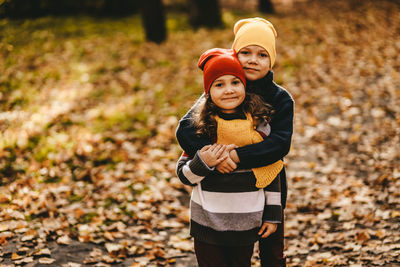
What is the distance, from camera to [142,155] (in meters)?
5.96

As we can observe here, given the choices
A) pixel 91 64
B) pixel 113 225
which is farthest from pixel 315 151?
pixel 91 64

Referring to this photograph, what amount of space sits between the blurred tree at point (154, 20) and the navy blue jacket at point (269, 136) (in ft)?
28.0

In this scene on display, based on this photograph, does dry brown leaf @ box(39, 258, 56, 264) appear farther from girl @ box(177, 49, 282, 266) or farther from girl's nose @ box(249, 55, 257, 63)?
girl's nose @ box(249, 55, 257, 63)

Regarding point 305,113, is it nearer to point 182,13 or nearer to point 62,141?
point 62,141

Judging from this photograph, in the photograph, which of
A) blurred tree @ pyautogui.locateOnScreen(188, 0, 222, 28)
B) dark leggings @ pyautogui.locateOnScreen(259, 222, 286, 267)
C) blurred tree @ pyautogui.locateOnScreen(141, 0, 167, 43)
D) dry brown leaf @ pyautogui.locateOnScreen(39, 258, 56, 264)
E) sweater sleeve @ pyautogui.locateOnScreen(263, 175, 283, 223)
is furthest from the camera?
blurred tree @ pyautogui.locateOnScreen(188, 0, 222, 28)

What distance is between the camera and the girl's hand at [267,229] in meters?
2.44

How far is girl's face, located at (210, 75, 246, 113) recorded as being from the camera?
2.32 meters

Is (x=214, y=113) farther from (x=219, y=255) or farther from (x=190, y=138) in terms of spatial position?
(x=219, y=255)

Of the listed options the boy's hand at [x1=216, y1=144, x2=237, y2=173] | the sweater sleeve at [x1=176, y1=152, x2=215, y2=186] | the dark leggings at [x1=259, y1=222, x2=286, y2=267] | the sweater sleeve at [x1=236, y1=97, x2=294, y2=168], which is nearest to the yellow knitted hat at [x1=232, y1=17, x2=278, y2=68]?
the sweater sleeve at [x1=236, y1=97, x2=294, y2=168]

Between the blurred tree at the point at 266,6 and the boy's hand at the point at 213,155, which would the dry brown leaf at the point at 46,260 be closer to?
the boy's hand at the point at 213,155

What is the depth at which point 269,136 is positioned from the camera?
7.88 ft

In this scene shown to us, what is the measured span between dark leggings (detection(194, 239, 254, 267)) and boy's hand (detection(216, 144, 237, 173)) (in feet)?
1.74

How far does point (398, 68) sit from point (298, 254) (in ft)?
23.8

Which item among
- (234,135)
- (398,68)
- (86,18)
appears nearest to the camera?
(234,135)
